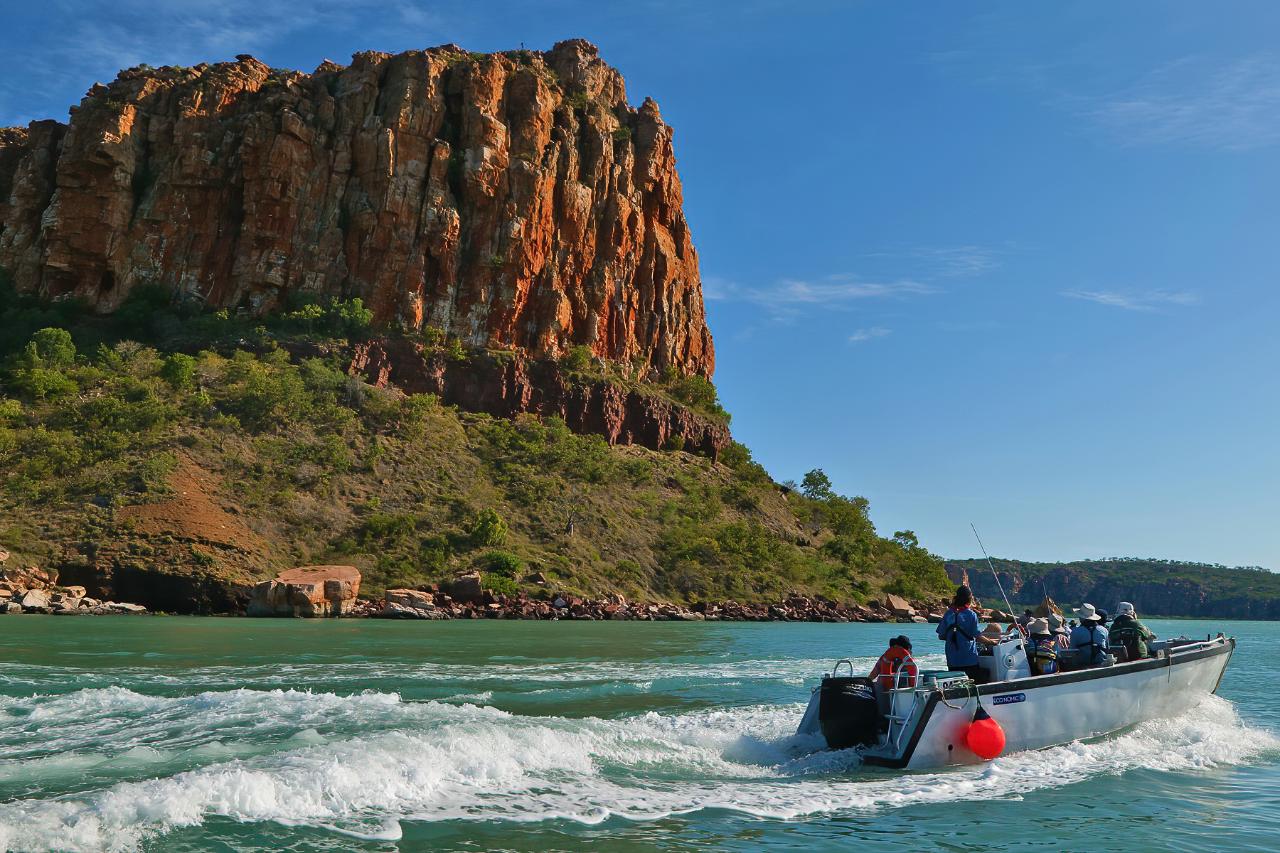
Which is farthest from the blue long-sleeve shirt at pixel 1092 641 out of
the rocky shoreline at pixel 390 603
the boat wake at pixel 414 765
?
the rocky shoreline at pixel 390 603

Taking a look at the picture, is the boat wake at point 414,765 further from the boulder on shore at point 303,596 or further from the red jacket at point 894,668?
the boulder on shore at point 303,596

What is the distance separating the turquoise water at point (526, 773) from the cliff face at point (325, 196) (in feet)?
222

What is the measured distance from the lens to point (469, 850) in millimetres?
9586

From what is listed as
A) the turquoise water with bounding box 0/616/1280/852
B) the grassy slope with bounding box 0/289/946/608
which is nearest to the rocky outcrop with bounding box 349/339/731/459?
the grassy slope with bounding box 0/289/946/608

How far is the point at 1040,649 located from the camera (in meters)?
16.9

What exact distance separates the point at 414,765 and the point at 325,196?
3309 inches

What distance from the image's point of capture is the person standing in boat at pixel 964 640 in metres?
Result: 16.0

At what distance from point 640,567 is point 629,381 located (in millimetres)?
30932

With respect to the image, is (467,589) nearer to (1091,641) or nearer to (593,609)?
(593,609)

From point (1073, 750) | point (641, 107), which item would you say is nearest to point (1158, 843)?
point (1073, 750)

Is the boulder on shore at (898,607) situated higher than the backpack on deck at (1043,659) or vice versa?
the backpack on deck at (1043,659)

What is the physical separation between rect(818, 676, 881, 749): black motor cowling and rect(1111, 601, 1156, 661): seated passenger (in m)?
7.10

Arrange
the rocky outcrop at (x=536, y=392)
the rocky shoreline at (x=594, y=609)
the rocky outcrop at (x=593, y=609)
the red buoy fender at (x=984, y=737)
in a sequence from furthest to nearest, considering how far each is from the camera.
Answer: the rocky outcrop at (x=536, y=392), the rocky outcrop at (x=593, y=609), the rocky shoreline at (x=594, y=609), the red buoy fender at (x=984, y=737)

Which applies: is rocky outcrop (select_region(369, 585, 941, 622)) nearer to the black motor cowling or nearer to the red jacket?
the black motor cowling
